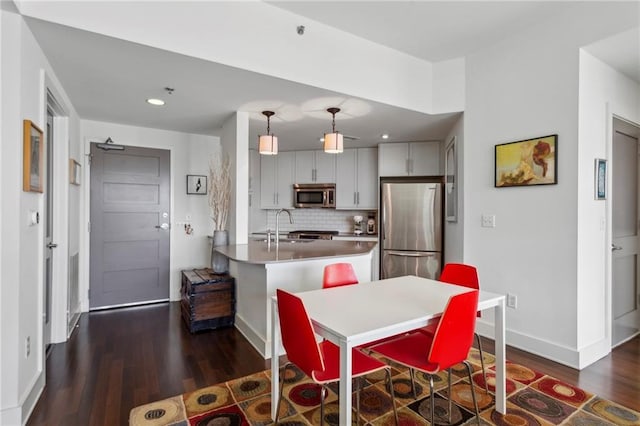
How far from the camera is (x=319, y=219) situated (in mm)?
6160

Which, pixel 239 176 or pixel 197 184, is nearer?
pixel 239 176

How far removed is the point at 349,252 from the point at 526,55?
7.60 feet

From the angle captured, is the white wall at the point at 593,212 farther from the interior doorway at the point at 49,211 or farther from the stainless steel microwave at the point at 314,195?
the interior doorway at the point at 49,211

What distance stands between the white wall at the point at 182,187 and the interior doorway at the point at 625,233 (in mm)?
4563

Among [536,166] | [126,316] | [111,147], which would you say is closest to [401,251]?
[536,166]

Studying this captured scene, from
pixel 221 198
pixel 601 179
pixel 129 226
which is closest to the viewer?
pixel 601 179

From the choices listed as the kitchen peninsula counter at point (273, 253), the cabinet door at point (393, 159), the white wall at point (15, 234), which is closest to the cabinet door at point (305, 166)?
the cabinet door at point (393, 159)

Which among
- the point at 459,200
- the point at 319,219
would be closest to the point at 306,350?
the point at 459,200

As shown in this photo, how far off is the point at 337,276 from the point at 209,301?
160 cm

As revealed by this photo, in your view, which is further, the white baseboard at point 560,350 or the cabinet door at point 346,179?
the cabinet door at point 346,179

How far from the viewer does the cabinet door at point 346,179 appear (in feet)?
18.7

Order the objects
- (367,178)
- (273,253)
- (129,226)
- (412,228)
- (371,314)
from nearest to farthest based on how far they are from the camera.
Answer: (371,314)
(273,253)
(129,226)
(412,228)
(367,178)

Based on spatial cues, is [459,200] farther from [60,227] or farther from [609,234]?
[60,227]

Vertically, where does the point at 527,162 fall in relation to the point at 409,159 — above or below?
below
